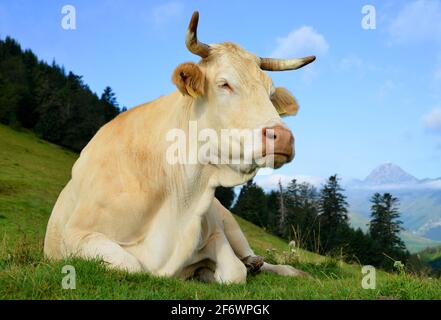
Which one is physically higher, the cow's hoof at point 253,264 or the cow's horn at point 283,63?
the cow's horn at point 283,63

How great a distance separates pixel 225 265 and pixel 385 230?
208ft

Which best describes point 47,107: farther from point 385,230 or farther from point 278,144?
point 278,144

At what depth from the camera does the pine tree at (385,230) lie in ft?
214

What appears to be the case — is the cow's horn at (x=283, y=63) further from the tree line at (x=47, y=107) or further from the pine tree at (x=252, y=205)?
the tree line at (x=47, y=107)

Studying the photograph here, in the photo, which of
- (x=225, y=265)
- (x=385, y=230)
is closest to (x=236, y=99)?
(x=225, y=265)

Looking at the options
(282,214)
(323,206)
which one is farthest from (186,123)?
(323,206)

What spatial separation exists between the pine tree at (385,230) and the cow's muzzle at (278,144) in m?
60.5

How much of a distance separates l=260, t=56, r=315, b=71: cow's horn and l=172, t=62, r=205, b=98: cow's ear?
1277 mm

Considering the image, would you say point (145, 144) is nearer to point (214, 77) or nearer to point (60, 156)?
point (214, 77)

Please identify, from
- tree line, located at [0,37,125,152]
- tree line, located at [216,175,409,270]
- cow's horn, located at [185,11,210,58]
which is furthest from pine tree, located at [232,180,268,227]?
cow's horn, located at [185,11,210,58]

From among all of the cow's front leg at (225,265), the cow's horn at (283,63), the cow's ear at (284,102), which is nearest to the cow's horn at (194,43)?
the cow's horn at (283,63)

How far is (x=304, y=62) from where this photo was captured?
7.64 meters

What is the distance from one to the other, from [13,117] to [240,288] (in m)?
67.2

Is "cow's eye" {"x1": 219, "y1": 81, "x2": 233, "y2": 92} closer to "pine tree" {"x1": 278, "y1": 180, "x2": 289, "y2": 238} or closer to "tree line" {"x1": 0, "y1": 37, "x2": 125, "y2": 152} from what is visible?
"pine tree" {"x1": 278, "y1": 180, "x2": 289, "y2": 238}
